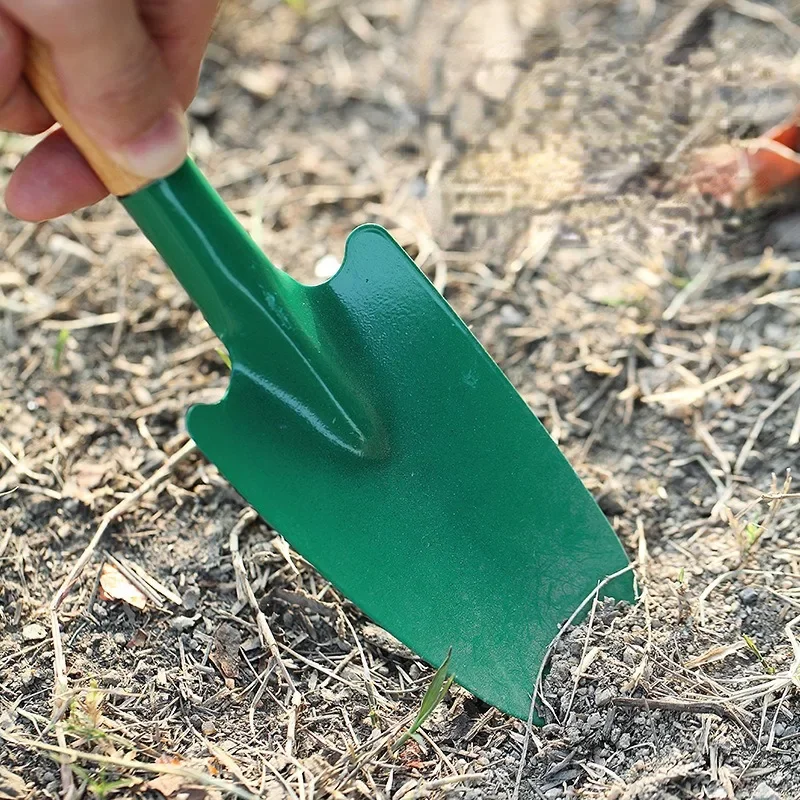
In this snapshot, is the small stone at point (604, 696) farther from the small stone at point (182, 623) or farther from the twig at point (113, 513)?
the twig at point (113, 513)

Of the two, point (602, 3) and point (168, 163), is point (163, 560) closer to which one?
point (168, 163)

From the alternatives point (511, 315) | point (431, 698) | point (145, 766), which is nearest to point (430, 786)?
point (431, 698)

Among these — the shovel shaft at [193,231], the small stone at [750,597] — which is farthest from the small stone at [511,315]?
the small stone at [750,597]

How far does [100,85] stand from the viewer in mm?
1201

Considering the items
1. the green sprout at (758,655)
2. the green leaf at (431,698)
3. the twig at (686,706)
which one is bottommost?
the green sprout at (758,655)

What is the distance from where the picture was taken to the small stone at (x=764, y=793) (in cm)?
129

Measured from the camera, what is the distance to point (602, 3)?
2.44 m

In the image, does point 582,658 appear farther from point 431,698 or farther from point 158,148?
point 158,148

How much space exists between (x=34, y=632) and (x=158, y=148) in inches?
27.9

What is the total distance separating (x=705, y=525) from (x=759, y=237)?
0.68 meters

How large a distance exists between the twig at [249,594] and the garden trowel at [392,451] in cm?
14

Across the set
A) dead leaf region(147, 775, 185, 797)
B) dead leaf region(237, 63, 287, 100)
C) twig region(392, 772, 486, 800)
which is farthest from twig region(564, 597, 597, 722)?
dead leaf region(237, 63, 287, 100)

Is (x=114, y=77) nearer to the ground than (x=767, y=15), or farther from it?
farther from it

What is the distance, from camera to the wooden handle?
1290mm
